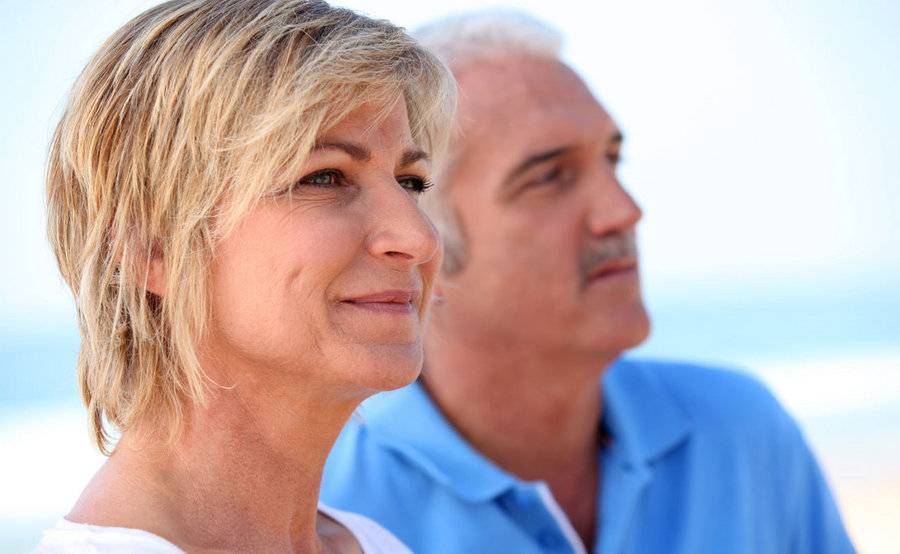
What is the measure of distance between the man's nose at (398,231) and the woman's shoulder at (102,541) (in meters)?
0.44

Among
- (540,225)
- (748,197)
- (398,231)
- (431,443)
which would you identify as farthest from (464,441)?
(748,197)

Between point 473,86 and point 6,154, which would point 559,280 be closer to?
point 473,86

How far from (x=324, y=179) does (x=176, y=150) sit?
188 mm

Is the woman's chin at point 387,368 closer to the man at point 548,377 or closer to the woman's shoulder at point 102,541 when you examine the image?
the woman's shoulder at point 102,541

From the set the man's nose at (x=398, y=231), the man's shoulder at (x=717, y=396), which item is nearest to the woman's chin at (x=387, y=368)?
the man's nose at (x=398, y=231)

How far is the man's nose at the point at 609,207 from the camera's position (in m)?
2.34

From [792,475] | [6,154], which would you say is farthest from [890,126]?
[792,475]

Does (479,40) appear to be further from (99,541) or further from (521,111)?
(99,541)

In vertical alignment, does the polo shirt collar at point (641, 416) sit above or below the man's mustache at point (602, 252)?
below

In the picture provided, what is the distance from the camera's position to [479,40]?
8.25 ft

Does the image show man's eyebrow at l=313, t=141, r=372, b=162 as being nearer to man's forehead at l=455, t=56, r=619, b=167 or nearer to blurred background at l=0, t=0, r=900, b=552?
man's forehead at l=455, t=56, r=619, b=167

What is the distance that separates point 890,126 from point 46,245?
883 inches

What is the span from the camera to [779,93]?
20.4 m

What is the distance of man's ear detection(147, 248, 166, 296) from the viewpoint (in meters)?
1.41
